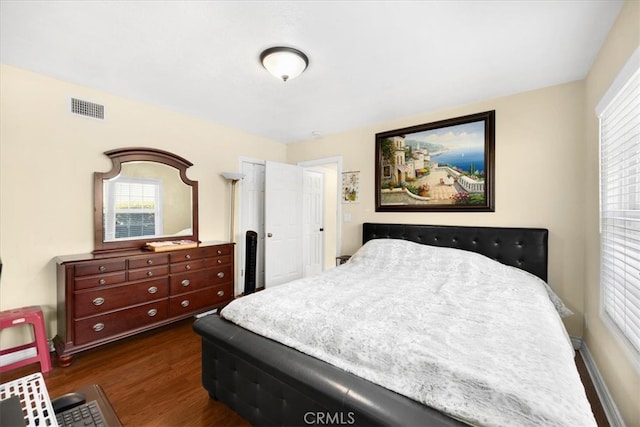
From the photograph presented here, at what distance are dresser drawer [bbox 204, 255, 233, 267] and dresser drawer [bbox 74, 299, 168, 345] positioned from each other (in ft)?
1.88

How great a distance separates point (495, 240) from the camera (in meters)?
2.85

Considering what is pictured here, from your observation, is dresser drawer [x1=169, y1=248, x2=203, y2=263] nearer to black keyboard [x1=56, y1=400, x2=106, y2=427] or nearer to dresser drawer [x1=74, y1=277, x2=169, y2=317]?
dresser drawer [x1=74, y1=277, x2=169, y2=317]

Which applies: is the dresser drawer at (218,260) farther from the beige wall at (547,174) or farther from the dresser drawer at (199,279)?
the beige wall at (547,174)

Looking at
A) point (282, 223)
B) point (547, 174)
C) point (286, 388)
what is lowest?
point (286, 388)

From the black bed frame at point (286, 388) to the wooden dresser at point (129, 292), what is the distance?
4.05 ft

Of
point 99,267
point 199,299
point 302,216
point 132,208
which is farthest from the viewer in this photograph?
point 302,216

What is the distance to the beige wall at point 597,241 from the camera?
4.92 ft

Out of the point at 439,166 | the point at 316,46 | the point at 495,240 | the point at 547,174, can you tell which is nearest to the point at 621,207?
the point at 547,174

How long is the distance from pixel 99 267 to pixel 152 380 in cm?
109

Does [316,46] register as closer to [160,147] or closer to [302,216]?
[160,147]

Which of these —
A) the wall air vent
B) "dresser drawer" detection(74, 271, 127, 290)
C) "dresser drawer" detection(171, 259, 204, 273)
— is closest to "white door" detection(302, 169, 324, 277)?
"dresser drawer" detection(171, 259, 204, 273)

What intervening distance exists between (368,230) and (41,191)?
3.36 meters

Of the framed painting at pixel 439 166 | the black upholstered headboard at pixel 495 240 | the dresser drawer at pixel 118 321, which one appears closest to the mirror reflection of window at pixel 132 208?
the dresser drawer at pixel 118 321

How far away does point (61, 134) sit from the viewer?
258cm
